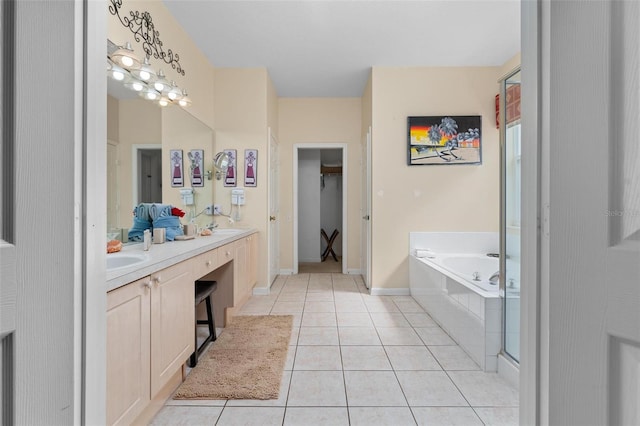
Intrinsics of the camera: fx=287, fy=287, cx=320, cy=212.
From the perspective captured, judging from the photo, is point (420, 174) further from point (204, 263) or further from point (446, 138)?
point (204, 263)

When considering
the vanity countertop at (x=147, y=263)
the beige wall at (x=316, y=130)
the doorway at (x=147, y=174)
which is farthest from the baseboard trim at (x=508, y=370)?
the beige wall at (x=316, y=130)

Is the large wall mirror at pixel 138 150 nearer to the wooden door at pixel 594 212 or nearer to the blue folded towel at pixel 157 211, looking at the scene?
the blue folded towel at pixel 157 211

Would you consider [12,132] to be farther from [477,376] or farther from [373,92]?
[373,92]

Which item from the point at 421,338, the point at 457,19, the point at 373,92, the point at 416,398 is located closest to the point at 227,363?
the point at 416,398

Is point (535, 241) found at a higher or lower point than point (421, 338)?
higher

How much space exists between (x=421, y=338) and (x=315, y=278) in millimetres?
2257

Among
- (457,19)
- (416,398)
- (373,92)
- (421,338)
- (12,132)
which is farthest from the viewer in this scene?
(373,92)

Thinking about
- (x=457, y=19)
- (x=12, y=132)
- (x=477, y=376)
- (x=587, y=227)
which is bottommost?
(x=477, y=376)

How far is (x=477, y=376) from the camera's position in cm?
183

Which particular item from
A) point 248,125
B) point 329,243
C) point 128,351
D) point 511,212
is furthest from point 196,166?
point 329,243

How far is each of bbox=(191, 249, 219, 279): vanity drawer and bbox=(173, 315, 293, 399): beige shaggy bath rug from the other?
0.61 meters

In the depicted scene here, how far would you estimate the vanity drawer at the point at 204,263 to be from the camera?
1789 mm

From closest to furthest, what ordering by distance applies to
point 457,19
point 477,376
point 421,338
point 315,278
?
point 477,376 → point 421,338 → point 457,19 → point 315,278

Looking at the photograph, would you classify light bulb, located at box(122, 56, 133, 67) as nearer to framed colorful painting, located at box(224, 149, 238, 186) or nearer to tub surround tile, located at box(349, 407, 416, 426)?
framed colorful painting, located at box(224, 149, 238, 186)
